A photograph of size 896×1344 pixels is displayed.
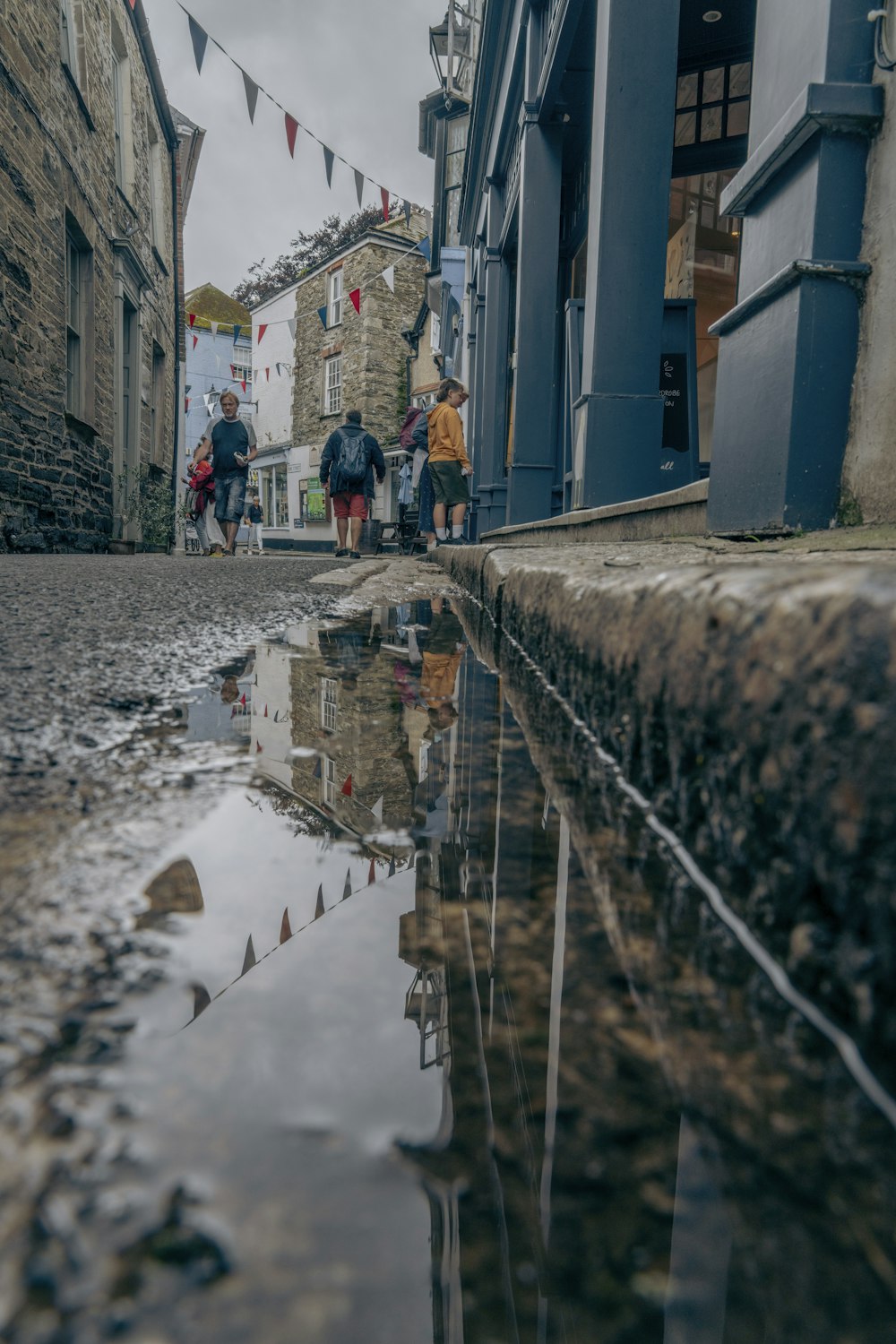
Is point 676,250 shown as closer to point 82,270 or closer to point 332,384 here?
point 82,270

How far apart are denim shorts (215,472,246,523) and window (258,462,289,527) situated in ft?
56.3

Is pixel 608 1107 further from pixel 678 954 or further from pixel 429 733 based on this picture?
pixel 429 733

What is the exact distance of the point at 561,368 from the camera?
745 cm

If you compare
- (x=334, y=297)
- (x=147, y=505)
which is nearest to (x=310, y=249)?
(x=334, y=297)

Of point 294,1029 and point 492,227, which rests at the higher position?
point 492,227

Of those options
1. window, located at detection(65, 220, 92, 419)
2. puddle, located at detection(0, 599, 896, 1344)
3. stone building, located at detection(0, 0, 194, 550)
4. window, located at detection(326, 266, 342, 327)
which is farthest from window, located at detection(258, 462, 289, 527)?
puddle, located at detection(0, 599, 896, 1344)

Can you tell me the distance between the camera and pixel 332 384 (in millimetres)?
23344

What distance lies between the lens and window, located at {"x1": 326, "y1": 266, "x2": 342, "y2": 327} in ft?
72.7

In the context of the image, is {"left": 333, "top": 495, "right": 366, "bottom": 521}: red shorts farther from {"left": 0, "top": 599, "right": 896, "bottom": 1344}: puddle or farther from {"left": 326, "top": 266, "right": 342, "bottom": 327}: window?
{"left": 326, "top": 266, "right": 342, "bottom": 327}: window

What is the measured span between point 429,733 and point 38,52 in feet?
26.1

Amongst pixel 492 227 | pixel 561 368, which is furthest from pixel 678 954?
pixel 492 227

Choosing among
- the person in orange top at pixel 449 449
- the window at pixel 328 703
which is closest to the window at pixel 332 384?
the person in orange top at pixel 449 449

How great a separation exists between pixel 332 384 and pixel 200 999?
962 inches

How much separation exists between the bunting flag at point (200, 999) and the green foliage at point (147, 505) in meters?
10.2
